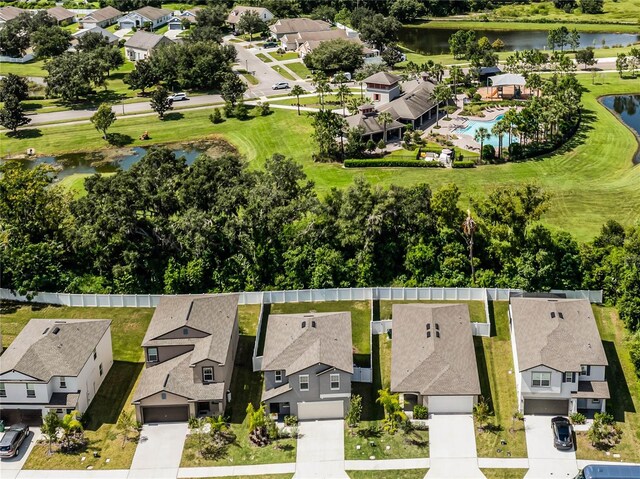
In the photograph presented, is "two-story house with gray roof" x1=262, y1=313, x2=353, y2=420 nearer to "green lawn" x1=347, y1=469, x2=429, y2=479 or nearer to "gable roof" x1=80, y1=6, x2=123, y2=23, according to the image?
"green lawn" x1=347, y1=469, x2=429, y2=479

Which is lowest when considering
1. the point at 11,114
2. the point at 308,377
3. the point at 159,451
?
the point at 159,451

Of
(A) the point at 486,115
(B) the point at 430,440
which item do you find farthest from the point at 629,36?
(B) the point at 430,440

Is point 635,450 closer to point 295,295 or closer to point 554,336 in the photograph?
point 554,336

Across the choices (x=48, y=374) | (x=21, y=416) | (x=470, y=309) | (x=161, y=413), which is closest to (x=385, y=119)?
(x=470, y=309)

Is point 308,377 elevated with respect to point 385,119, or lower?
lower

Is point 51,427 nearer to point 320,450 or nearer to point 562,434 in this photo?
point 320,450

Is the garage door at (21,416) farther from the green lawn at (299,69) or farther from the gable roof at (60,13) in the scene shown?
the gable roof at (60,13)

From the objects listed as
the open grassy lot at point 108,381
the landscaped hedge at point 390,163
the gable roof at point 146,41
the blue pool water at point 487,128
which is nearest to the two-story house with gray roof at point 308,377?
the open grassy lot at point 108,381

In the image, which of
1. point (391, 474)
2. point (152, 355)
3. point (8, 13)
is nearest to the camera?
point (391, 474)
